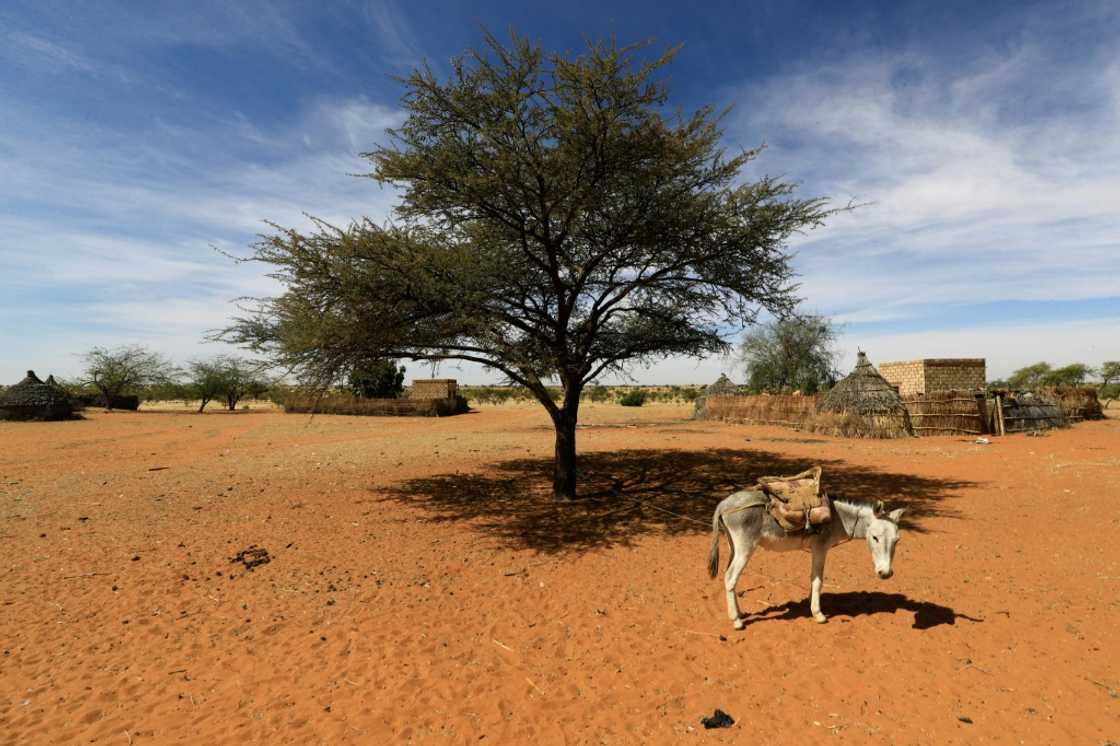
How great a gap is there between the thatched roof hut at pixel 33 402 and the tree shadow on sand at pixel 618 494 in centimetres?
2841

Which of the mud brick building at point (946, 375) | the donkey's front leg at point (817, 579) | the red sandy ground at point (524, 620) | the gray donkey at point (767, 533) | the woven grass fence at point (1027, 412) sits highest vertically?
the mud brick building at point (946, 375)

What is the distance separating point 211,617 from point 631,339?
868 centimetres

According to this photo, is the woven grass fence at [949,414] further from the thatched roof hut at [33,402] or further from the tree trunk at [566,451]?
the thatched roof hut at [33,402]

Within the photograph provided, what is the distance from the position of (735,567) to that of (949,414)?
21.6 meters

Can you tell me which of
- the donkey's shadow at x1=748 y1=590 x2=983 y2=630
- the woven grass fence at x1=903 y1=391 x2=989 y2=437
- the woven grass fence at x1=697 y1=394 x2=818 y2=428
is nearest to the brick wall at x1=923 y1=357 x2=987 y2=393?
the woven grass fence at x1=903 y1=391 x2=989 y2=437

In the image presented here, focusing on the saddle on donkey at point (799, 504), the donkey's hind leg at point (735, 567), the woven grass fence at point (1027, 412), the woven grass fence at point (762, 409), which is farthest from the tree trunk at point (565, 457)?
the woven grass fence at point (1027, 412)

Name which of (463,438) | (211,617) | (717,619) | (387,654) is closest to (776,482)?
(717,619)

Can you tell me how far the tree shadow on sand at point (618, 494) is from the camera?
8.90m

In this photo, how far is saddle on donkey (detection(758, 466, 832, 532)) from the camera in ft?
16.2

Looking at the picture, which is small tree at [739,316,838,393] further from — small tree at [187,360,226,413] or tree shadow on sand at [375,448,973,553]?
small tree at [187,360,226,413]

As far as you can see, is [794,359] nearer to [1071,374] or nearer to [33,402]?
[1071,374]

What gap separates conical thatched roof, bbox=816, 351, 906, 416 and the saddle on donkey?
1980 centimetres

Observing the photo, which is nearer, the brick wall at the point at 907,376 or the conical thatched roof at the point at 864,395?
the conical thatched roof at the point at 864,395

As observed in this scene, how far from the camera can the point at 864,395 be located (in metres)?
22.2
